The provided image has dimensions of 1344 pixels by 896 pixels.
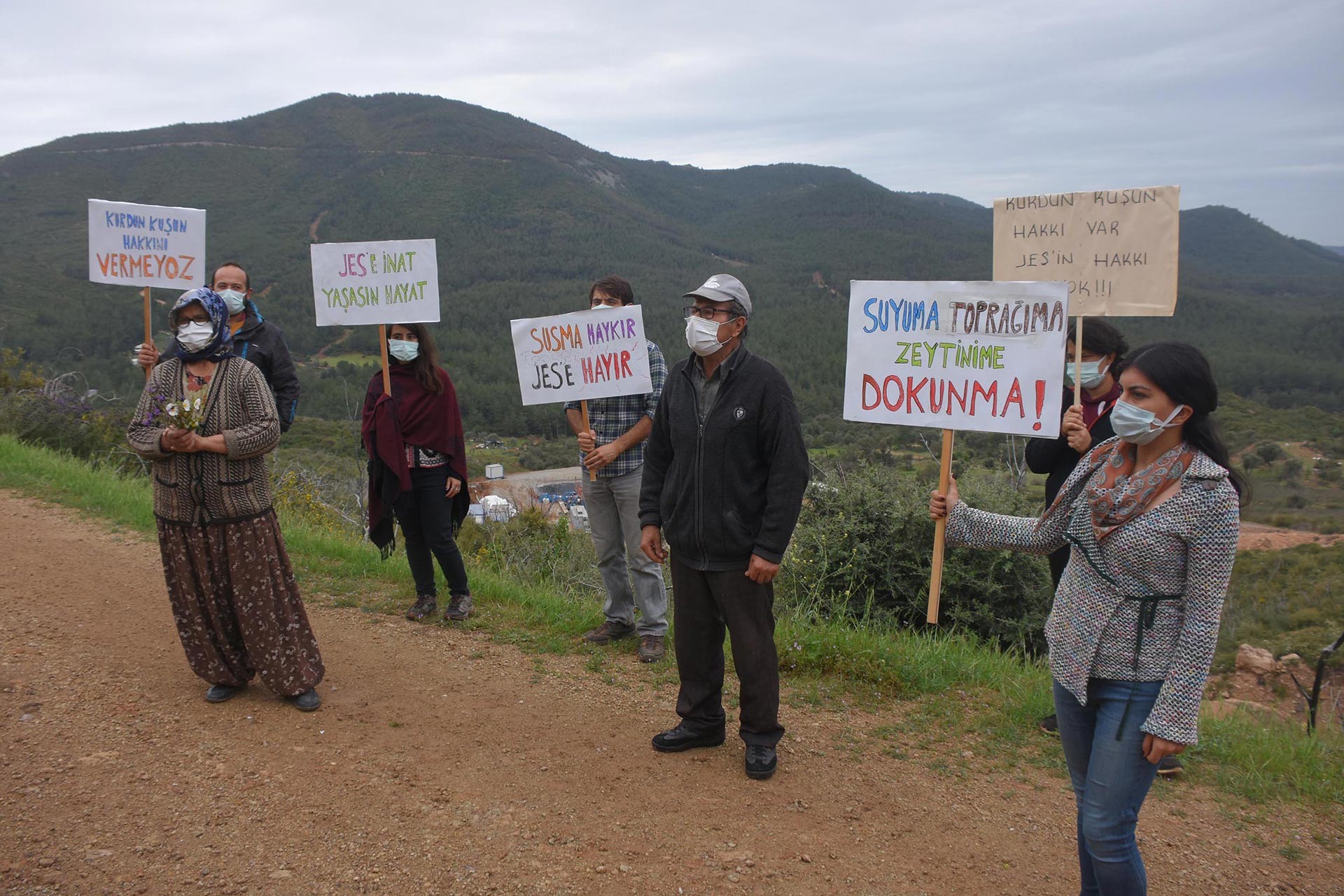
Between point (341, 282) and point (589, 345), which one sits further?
point (341, 282)

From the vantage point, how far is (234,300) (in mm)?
5113

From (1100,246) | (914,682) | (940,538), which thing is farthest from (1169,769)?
(1100,246)

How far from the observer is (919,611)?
6.40m

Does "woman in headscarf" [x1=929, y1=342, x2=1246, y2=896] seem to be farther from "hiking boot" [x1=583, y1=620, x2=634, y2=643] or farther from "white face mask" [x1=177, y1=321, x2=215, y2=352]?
"white face mask" [x1=177, y1=321, x2=215, y2=352]

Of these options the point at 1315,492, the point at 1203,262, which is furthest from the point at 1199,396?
the point at 1203,262

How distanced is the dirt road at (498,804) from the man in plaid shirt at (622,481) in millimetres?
490

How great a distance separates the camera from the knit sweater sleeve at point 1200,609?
7.41 ft

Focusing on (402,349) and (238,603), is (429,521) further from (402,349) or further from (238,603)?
(238,603)

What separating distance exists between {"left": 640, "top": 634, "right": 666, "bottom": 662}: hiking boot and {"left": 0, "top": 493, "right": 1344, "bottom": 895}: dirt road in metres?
0.26

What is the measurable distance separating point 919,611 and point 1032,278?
275 centimetres

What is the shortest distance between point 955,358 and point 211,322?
11.1 feet

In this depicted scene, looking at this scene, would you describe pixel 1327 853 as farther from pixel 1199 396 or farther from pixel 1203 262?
pixel 1203 262

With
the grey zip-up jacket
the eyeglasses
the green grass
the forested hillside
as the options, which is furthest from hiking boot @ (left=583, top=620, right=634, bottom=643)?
the forested hillside

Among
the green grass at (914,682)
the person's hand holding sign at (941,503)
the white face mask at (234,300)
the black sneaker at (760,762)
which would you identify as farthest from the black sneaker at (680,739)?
the white face mask at (234,300)
